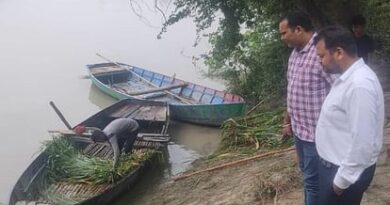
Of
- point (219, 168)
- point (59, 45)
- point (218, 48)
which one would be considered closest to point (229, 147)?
point (219, 168)

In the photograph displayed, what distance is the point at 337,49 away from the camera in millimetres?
2174

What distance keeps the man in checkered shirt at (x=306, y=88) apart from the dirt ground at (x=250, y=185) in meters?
1.28

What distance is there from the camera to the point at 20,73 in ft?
49.1

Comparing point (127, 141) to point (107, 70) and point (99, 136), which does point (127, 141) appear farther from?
point (107, 70)

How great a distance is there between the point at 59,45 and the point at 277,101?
474 inches

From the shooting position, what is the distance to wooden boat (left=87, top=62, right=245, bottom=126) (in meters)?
9.51

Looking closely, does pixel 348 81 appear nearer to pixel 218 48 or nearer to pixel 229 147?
pixel 229 147

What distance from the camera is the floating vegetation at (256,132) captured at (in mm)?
6762

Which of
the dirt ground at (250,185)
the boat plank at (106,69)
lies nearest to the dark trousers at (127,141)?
the dirt ground at (250,185)

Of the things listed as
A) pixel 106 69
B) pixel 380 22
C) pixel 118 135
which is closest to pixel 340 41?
pixel 118 135

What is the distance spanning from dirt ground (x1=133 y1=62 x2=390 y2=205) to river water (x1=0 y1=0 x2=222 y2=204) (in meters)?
1.12

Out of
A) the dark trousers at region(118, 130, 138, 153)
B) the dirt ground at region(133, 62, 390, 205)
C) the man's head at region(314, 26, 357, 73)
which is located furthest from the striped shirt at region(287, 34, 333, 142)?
the dark trousers at region(118, 130, 138, 153)

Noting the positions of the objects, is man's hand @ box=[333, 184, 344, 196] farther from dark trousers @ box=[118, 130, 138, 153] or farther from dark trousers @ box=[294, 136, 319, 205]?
dark trousers @ box=[118, 130, 138, 153]

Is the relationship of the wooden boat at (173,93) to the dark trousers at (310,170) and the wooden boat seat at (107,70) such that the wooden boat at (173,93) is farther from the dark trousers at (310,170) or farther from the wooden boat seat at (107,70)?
the dark trousers at (310,170)
